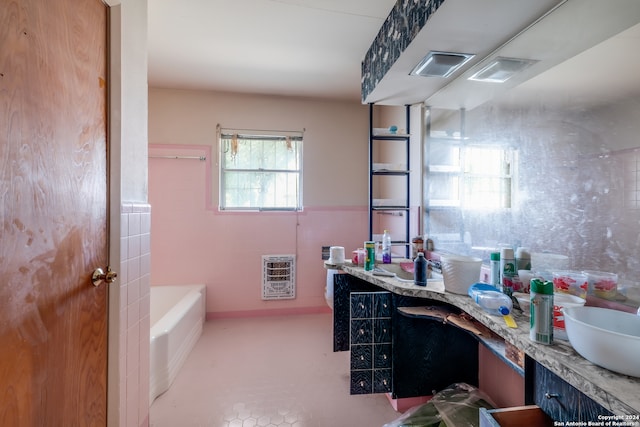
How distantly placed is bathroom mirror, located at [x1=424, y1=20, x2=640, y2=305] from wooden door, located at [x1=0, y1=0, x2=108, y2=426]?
179 centimetres

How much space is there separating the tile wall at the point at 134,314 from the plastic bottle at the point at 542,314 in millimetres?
1556

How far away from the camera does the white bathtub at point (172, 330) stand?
1.76 meters

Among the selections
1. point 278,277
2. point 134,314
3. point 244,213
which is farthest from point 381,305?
point 244,213

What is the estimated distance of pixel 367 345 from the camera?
1.56m

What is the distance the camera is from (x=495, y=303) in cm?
110

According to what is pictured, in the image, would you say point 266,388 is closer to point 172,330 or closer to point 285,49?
point 172,330

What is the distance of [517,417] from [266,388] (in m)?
1.45

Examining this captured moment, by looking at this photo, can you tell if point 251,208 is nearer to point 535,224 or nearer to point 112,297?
point 112,297

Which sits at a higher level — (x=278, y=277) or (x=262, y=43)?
(x=262, y=43)

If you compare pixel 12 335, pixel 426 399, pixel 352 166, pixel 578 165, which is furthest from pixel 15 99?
pixel 352 166

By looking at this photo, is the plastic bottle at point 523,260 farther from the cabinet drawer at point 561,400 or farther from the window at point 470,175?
the cabinet drawer at point 561,400

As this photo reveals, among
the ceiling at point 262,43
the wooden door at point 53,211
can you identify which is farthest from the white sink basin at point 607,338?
the ceiling at point 262,43

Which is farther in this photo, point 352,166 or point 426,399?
point 352,166

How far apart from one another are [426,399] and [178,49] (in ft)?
9.84
